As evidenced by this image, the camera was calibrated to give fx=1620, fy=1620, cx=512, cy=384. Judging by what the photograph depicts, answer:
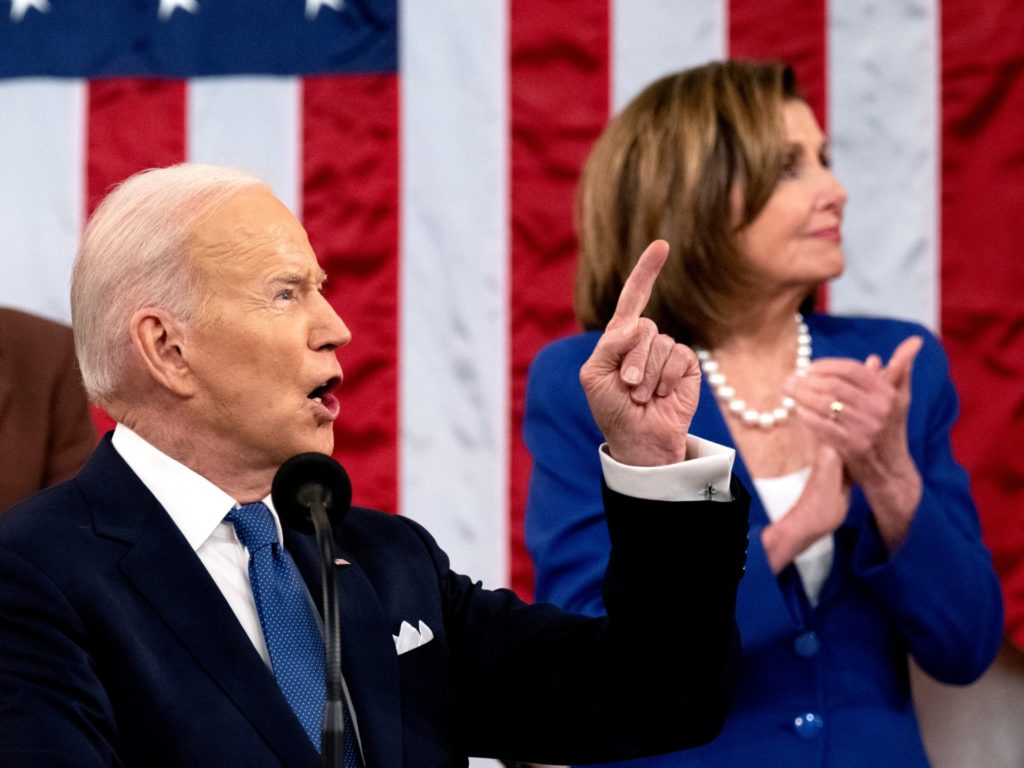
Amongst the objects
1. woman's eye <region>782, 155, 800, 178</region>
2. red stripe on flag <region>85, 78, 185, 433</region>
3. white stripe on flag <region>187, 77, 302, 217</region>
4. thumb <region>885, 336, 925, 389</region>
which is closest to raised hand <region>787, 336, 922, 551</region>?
thumb <region>885, 336, 925, 389</region>

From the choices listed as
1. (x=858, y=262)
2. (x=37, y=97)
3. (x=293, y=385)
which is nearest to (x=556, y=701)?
(x=293, y=385)

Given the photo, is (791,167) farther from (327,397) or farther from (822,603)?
(327,397)

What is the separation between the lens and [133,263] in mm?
1623

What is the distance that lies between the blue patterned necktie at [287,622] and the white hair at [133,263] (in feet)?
0.69

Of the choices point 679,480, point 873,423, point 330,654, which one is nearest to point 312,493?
point 330,654

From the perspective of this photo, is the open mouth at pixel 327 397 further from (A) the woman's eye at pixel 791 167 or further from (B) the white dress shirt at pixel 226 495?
(A) the woman's eye at pixel 791 167

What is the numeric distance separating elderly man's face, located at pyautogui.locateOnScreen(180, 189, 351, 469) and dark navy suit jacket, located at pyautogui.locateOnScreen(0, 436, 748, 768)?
4.7 inches

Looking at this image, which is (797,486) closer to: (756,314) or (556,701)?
(756,314)

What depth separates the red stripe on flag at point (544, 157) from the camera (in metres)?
2.95

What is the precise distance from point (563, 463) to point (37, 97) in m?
1.29

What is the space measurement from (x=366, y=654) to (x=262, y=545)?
152mm

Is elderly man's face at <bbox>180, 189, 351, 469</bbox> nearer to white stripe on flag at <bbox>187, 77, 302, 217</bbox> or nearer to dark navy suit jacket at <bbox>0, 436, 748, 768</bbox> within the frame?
dark navy suit jacket at <bbox>0, 436, 748, 768</bbox>

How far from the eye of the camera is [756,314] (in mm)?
2387

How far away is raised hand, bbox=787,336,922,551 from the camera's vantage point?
2164 millimetres
